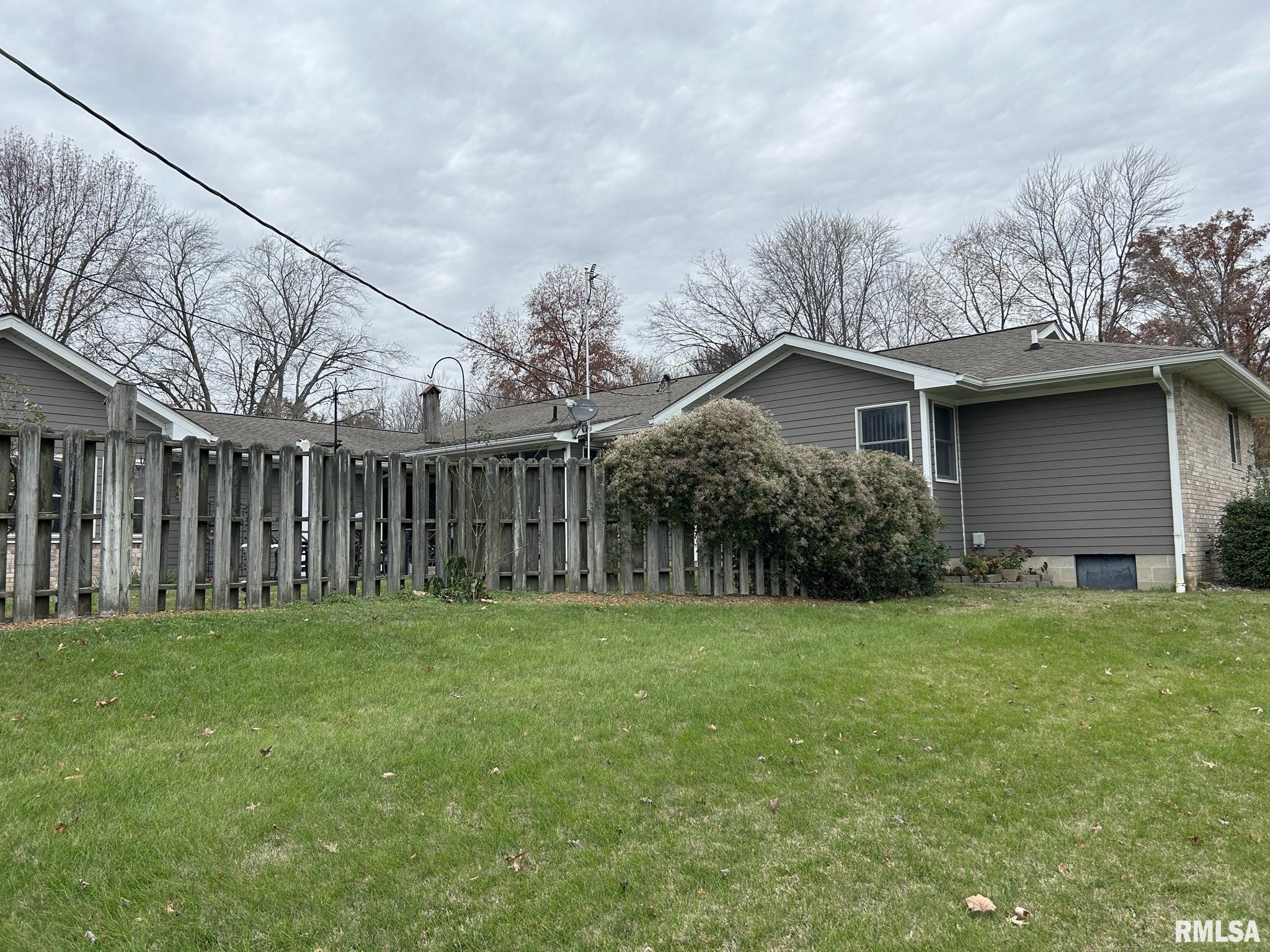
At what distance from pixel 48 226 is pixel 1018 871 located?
29.7 metres

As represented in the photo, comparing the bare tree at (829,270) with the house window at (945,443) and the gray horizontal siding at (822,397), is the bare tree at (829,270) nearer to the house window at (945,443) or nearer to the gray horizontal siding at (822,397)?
the gray horizontal siding at (822,397)

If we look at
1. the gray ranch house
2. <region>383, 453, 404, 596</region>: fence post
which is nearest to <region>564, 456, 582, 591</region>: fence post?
<region>383, 453, 404, 596</region>: fence post

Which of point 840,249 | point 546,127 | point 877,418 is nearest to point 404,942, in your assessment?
point 877,418

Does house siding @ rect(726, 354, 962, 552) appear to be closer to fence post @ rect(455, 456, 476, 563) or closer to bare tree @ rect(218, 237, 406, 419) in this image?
fence post @ rect(455, 456, 476, 563)

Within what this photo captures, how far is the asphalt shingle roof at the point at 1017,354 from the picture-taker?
12141mm

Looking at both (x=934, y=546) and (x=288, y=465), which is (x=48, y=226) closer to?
(x=288, y=465)

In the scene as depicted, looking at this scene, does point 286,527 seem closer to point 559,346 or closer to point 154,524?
point 154,524

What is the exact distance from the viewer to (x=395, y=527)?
27.2ft

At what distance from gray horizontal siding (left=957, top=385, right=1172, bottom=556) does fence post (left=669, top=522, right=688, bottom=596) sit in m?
6.58

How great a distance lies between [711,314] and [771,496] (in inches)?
975

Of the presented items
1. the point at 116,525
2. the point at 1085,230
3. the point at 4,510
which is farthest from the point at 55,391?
the point at 1085,230

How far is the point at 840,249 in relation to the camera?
3180cm

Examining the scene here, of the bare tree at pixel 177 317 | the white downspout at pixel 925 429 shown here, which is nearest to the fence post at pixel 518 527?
the white downspout at pixel 925 429

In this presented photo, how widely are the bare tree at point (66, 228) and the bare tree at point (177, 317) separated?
668 mm
